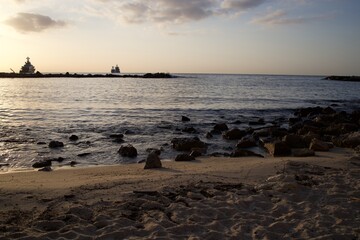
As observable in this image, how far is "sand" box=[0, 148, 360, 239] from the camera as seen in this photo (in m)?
4.86

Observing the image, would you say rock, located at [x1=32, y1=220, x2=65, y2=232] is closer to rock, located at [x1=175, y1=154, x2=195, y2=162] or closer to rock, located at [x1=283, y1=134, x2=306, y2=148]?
rock, located at [x1=175, y1=154, x2=195, y2=162]

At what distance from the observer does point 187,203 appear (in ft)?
19.6

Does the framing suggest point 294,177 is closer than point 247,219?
No

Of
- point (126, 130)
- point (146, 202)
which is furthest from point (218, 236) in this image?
point (126, 130)

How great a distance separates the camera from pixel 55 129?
1598 centimetres

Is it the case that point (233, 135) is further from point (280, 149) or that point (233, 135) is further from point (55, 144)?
point (55, 144)

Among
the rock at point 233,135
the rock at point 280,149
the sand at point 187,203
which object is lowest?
the rock at point 233,135

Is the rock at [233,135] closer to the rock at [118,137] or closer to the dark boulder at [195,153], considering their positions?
the dark boulder at [195,153]

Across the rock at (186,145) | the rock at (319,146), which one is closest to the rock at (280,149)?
the rock at (319,146)

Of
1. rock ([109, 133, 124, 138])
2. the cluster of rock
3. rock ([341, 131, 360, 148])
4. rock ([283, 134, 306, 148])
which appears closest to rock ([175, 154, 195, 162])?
the cluster of rock

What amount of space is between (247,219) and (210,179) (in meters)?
2.22

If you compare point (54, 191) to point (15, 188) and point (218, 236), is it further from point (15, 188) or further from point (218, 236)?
point (218, 236)

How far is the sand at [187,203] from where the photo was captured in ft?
16.0

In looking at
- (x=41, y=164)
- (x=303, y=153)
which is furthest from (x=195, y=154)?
(x=41, y=164)
